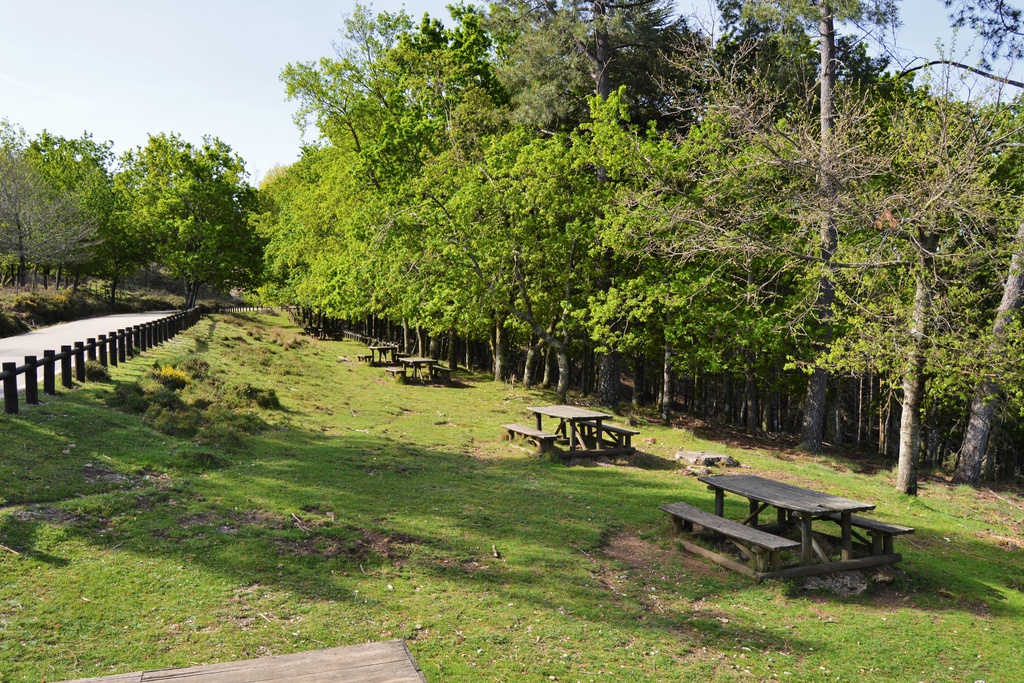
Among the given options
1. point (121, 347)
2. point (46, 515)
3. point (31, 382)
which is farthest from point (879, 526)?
point (121, 347)

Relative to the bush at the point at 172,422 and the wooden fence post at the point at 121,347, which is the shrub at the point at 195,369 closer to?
the wooden fence post at the point at 121,347

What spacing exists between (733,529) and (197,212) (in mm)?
52299

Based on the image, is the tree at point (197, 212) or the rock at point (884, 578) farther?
the tree at point (197, 212)

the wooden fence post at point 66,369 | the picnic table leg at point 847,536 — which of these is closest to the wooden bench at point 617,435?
the picnic table leg at point 847,536

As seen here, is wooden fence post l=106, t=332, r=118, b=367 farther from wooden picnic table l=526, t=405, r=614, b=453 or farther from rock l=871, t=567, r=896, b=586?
rock l=871, t=567, r=896, b=586

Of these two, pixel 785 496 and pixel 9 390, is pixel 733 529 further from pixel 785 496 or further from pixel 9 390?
pixel 9 390

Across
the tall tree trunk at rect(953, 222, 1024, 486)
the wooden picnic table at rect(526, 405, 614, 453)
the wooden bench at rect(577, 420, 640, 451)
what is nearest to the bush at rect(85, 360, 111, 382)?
the wooden picnic table at rect(526, 405, 614, 453)

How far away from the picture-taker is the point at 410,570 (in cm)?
822

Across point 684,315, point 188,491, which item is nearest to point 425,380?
point 684,315

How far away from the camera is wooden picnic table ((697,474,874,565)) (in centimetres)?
908

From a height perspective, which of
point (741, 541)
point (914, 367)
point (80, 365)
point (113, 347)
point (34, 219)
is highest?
point (34, 219)

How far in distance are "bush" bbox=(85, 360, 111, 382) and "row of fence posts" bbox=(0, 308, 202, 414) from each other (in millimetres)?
193

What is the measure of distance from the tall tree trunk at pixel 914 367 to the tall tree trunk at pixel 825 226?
1.73 metres

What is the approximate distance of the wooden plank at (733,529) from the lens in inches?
350
